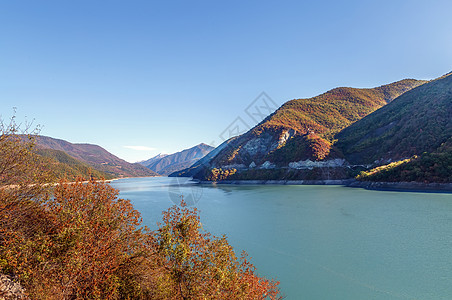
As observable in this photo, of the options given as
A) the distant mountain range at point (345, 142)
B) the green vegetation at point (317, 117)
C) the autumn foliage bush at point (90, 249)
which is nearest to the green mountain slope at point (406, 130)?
the distant mountain range at point (345, 142)

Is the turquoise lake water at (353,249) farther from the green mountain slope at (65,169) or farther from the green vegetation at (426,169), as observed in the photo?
the green vegetation at (426,169)

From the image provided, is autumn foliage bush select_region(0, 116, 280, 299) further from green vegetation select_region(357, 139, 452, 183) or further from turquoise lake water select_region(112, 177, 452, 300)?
green vegetation select_region(357, 139, 452, 183)

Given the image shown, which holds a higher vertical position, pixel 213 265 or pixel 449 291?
pixel 213 265

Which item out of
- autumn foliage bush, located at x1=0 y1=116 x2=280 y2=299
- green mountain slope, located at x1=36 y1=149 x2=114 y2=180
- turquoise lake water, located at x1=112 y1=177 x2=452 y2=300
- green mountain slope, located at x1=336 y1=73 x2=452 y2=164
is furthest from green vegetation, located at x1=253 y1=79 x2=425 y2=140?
autumn foliage bush, located at x1=0 y1=116 x2=280 y2=299

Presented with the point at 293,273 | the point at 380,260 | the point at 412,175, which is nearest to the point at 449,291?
the point at 380,260

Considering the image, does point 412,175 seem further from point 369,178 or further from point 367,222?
point 367,222

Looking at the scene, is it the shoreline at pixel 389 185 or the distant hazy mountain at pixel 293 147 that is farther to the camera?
the distant hazy mountain at pixel 293 147

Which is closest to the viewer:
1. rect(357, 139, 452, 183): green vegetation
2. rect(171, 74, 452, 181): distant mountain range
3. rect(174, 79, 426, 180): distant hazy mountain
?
rect(357, 139, 452, 183): green vegetation
